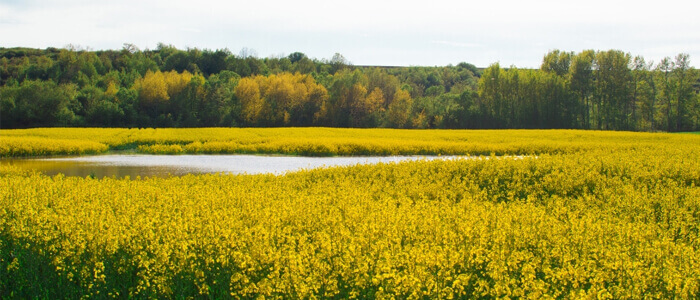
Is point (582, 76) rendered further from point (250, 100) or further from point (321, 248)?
point (321, 248)

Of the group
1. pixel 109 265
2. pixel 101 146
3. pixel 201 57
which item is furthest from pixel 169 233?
pixel 201 57

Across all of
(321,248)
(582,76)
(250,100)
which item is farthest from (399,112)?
(321,248)

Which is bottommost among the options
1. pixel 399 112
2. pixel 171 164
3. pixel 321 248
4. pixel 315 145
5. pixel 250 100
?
pixel 171 164

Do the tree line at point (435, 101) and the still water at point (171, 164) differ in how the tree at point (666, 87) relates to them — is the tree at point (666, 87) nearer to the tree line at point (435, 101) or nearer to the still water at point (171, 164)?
the tree line at point (435, 101)

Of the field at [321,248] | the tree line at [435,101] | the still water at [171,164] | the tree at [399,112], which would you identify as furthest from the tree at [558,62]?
the field at [321,248]

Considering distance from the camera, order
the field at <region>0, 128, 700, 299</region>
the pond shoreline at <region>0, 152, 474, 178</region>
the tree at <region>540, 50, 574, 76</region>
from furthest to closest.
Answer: the tree at <region>540, 50, 574, 76</region>, the pond shoreline at <region>0, 152, 474, 178</region>, the field at <region>0, 128, 700, 299</region>

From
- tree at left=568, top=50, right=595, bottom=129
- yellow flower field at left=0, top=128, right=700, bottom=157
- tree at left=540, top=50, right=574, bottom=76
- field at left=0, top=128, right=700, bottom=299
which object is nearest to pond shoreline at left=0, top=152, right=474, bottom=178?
yellow flower field at left=0, top=128, right=700, bottom=157

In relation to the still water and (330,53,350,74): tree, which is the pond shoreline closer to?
the still water

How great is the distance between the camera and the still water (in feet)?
82.3

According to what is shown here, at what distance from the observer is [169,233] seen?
6.98m

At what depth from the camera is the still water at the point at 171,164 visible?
25094 mm

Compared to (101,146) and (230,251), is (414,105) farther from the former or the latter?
(230,251)

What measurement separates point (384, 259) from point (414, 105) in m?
74.5

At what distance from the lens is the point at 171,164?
2834 centimetres
